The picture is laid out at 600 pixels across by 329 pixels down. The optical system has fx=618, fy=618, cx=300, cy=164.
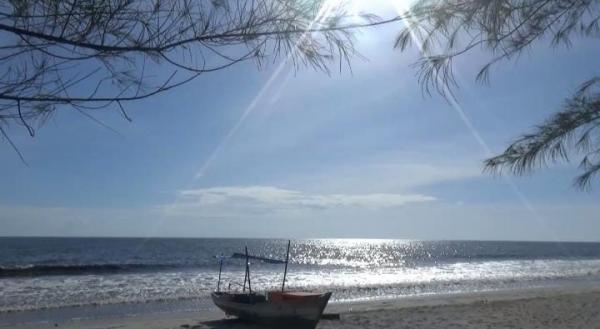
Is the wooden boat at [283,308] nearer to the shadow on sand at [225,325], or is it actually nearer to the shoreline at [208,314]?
the shadow on sand at [225,325]

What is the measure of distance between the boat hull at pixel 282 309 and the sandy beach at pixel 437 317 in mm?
395

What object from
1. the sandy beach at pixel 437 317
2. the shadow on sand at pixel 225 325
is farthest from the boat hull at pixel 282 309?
the sandy beach at pixel 437 317

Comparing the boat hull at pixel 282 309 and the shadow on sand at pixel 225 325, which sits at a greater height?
the boat hull at pixel 282 309

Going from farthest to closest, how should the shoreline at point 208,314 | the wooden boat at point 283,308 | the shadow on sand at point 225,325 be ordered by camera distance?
the shoreline at point 208,314
the shadow on sand at point 225,325
the wooden boat at point 283,308

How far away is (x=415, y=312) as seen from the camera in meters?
16.5

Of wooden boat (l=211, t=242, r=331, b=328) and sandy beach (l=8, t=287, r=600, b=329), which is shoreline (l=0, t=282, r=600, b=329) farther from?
wooden boat (l=211, t=242, r=331, b=328)

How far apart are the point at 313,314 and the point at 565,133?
9.77 meters

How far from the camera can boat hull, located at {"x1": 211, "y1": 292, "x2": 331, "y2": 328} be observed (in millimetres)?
12812

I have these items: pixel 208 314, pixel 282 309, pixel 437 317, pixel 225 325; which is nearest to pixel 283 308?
pixel 282 309

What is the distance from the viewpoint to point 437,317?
15430 millimetres

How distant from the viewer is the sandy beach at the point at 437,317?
14.1m

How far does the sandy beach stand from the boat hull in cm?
39

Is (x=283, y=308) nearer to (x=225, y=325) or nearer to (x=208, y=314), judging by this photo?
(x=225, y=325)

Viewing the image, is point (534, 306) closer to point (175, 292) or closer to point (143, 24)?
point (175, 292)
